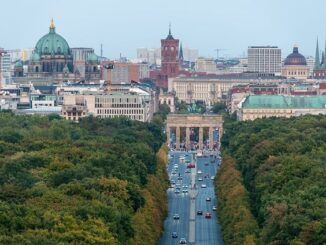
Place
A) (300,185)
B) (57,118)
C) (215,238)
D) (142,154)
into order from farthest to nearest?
(57,118)
(142,154)
(215,238)
(300,185)

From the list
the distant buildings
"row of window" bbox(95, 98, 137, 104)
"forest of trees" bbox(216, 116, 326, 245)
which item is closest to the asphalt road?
"forest of trees" bbox(216, 116, 326, 245)

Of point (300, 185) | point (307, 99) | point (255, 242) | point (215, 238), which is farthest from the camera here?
point (307, 99)

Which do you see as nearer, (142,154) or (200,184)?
(142,154)

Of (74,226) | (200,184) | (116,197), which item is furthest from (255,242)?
(200,184)

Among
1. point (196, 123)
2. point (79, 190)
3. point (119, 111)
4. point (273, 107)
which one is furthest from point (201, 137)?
point (79, 190)

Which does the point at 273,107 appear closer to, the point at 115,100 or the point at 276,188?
the point at 115,100

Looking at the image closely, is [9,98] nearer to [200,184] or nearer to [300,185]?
[200,184]
